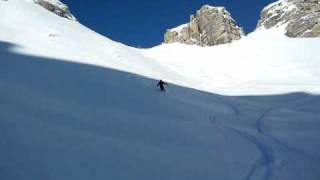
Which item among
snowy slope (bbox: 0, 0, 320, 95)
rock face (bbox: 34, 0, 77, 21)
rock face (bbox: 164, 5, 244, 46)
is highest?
rock face (bbox: 164, 5, 244, 46)

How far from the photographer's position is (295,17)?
7681 cm

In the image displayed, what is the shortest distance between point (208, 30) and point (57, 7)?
38893 millimetres

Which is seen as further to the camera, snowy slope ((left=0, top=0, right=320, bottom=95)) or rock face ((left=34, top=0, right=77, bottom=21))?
rock face ((left=34, top=0, right=77, bottom=21))

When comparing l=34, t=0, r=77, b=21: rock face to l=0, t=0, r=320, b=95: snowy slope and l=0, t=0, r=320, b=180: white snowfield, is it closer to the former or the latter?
l=0, t=0, r=320, b=95: snowy slope

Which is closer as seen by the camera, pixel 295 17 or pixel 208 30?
pixel 295 17

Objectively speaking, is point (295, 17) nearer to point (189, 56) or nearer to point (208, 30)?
point (208, 30)

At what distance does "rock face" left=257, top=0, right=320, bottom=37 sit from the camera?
218ft

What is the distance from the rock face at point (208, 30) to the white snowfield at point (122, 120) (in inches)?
1621

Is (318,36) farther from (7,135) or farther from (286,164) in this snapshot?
(7,135)

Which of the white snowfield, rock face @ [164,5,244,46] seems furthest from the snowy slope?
rock face @ [164,5,244,46]

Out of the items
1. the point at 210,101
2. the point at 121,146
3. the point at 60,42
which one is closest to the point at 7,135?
the point at 121,146

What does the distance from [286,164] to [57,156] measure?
24.3ft

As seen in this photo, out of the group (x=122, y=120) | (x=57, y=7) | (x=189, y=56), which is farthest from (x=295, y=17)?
(x=122, y=120)

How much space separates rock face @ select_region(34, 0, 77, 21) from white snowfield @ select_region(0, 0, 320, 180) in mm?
8323
